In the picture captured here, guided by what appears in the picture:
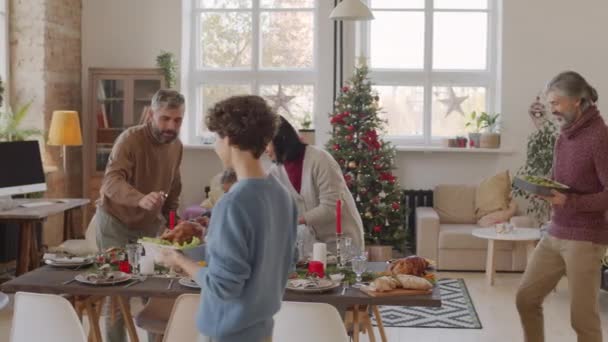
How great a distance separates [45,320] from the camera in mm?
3605

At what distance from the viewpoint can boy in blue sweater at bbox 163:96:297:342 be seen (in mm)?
2666

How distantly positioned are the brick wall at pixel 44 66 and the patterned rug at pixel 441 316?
3757mm

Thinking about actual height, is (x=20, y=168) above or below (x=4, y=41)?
below

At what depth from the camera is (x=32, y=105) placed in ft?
27.9

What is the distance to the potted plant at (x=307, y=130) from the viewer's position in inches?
361

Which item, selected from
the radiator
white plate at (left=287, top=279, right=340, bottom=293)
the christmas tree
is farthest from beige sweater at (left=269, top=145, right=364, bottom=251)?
the radiator

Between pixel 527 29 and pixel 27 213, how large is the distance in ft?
17.4

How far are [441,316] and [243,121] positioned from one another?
14.1 ft

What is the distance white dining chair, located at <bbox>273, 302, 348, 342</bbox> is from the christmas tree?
16.2ft

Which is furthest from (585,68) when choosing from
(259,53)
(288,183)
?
(288,183)

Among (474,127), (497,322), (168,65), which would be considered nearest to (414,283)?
(497,322)

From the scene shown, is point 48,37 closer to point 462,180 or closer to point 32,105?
point 32,105

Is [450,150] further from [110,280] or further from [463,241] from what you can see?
[110,280]

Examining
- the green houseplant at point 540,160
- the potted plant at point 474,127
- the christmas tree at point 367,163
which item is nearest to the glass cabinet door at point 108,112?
the christmas tree at point 367,163
